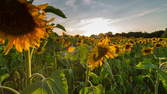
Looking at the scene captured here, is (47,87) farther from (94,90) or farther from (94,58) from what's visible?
(94,58)

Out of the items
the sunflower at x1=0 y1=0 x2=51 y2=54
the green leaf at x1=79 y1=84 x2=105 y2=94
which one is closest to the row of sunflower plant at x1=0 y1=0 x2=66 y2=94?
the sunflower at x1=0 y1=0 x2=51 y2=54

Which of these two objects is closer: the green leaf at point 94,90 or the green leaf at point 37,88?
the green leaf at point 37,88

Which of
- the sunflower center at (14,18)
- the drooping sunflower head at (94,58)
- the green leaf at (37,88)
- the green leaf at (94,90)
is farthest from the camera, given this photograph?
the drooping sunflower head at (94,58)

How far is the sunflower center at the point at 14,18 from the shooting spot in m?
0.88

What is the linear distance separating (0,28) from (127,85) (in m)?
2.15

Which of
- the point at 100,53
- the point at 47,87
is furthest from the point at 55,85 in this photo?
the point at 100,53

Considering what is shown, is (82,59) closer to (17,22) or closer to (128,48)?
(17,22)

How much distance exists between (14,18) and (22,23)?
4 centimetres

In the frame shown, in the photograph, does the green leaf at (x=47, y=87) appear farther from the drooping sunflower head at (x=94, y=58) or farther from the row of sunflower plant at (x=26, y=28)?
the drooping sunflower head at (x=94, y=58)

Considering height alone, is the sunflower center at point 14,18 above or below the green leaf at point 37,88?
above

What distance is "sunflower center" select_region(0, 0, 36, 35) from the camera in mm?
884

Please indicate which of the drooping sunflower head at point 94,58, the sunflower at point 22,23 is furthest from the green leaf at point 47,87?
the drooping sunflower head at point 94,58

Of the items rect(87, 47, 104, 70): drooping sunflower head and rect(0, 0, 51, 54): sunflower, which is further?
rect(87, 47, 104, 70): drooping sunflower head

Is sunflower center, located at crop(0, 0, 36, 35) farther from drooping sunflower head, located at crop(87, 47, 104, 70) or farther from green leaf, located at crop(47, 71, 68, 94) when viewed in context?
drooping sunflower head, located at crop(87, 47, 104, 70)
